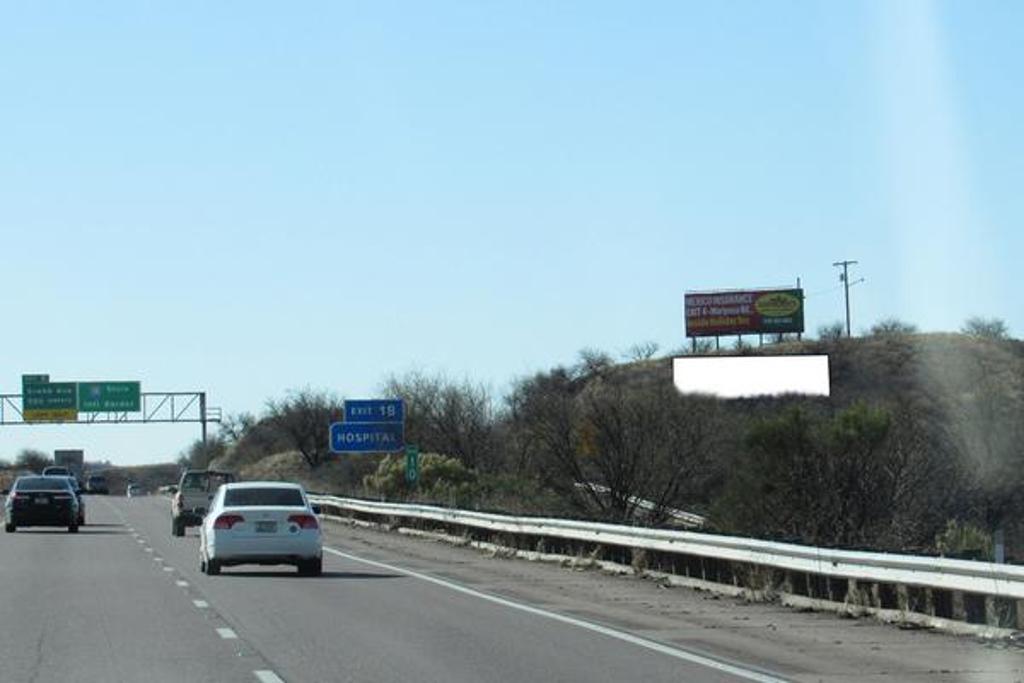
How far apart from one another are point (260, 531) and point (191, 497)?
18.5m

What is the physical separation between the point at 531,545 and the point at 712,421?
1268 inches

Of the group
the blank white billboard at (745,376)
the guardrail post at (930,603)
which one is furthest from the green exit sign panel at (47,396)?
the guardrail post at (930,603)

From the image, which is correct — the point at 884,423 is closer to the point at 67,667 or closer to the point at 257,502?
the point at 257,502

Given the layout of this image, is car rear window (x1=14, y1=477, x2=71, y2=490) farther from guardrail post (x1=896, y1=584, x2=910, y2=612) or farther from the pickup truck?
guardrail post (x1=896, y1=584, x2=910, y2=612)

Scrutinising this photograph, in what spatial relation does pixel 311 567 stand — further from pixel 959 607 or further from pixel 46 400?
pixel 46 400

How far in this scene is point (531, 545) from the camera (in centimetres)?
3359

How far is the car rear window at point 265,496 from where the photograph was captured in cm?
2781

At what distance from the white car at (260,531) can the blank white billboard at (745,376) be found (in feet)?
132

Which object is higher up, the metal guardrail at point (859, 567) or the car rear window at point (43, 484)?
the car rear window at point (43, 484)

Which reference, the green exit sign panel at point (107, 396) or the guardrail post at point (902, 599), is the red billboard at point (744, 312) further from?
the guardrail post at point (902, 599)

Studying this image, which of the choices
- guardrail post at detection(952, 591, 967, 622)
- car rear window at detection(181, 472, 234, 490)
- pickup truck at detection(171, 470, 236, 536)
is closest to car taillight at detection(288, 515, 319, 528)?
guardrail post at detection(952, 591, 967, 622)

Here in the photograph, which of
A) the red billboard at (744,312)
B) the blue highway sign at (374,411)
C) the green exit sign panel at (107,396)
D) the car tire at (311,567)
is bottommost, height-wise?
the car tire at (311,567)

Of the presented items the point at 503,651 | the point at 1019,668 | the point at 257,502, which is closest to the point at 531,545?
the point at 257,502

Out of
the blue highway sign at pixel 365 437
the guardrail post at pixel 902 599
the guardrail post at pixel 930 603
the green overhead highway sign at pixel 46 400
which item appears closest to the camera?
the guardrail post at pixel 930 603
